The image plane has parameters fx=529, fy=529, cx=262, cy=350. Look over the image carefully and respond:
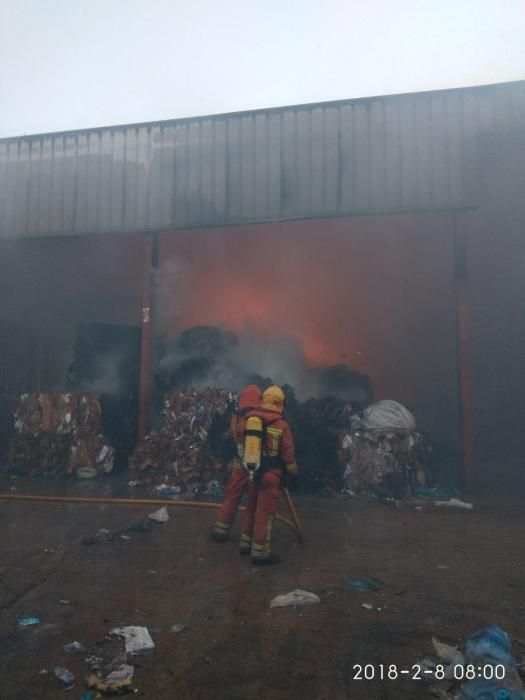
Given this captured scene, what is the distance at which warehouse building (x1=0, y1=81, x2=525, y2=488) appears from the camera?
9133mm

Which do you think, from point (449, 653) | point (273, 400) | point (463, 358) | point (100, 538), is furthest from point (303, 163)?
point (449, 653)

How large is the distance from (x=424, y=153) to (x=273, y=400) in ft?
19.6

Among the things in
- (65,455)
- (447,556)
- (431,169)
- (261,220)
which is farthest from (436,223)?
(65,455)

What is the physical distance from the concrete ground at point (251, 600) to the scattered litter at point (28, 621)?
65 mm

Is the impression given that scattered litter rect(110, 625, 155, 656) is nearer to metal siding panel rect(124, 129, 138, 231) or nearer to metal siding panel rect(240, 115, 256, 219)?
metal siding panel rect(240, 115, 256, 219)

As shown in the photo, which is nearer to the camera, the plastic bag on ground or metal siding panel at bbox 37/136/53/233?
the plastic bag on ground

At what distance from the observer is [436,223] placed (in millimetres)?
10273

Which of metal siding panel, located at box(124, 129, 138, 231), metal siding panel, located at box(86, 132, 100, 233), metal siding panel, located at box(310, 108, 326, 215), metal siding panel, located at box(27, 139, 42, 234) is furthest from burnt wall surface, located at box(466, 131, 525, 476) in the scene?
metal siding panel, located at box(27, 139, 42, 234)

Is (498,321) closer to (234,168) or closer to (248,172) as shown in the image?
(248,172)

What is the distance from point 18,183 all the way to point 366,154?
7.12 meters

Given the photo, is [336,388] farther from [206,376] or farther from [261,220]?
[261,220]

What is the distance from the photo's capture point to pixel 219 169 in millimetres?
9984

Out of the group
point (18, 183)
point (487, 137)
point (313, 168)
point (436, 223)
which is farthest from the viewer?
point (18, 183)

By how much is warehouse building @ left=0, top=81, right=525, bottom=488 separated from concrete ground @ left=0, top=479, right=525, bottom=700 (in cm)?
351
